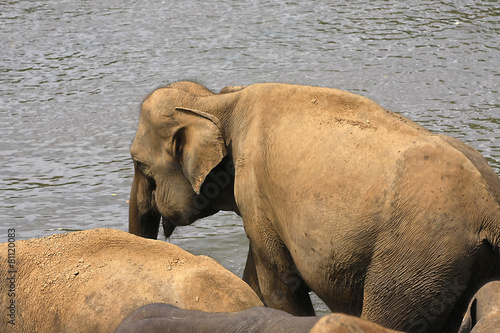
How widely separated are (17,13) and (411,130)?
983 centimetres

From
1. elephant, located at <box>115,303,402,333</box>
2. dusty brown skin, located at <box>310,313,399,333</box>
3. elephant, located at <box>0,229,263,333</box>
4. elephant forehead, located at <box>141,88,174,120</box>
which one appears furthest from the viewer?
elephant forehead, located at <box>141,88,174,120</box>

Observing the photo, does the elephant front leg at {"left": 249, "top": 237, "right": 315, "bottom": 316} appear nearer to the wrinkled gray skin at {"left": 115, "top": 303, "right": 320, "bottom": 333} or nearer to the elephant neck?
the elephant neck

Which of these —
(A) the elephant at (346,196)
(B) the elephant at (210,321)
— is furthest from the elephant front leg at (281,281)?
(B) the elephant at (210,321)

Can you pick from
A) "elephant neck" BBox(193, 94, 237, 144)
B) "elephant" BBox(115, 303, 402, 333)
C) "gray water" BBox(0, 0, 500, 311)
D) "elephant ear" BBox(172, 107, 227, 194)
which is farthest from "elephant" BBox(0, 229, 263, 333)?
"gray water" BBox(0, 0, 500, 311)

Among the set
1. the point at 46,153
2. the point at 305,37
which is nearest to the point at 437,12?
the point at 305,37

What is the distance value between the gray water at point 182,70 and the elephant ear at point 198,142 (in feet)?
4.54

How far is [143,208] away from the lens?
17.8ft

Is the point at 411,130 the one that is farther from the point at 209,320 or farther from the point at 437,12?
the point at 437,12

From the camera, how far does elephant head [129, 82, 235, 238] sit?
15.8 ft

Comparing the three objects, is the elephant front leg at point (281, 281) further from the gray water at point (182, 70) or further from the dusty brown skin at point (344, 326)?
the dusty brown skin at point (344, 326)

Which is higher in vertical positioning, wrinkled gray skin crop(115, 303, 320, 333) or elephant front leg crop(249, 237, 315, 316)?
wrinkled gray skin crop(115, 303, 320, 333)

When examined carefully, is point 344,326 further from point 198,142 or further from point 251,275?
point 251,275

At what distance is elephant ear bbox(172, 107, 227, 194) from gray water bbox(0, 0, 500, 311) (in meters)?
1.39

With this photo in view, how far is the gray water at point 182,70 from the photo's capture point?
24.4ft
